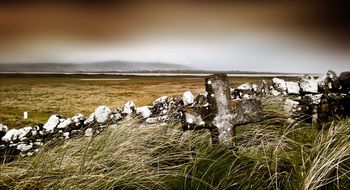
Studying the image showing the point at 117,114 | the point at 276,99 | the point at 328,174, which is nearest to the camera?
the point at 328,174

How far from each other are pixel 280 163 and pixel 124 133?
1.92 m

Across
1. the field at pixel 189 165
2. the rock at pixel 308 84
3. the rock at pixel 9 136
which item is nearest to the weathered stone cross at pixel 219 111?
the field at pixel 189 165

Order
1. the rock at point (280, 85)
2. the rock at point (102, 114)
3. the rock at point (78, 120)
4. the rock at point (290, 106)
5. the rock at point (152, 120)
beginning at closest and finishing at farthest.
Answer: the rock at point (290, 106) < the rock at point (152, 120) < the rock at point (102, 114) < the rock at point (78, 120) < the rock at point (280, 85)

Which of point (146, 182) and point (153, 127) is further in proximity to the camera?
point (153, 127)

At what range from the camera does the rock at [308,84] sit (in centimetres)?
891

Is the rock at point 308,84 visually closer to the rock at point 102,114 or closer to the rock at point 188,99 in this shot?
the rock at point 188,99

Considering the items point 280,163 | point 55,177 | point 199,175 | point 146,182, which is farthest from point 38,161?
point 280,163

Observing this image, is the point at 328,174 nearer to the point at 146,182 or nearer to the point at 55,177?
the point at 146,182

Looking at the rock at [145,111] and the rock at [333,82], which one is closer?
the rock at [333,82]

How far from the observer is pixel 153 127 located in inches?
243

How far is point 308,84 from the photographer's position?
903 centimetres

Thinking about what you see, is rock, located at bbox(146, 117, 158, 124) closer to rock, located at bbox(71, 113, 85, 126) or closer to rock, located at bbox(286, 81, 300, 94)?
rock, located at bbox(71, 113, 85, 126)

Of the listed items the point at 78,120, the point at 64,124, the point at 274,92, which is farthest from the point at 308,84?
the point at 64,124

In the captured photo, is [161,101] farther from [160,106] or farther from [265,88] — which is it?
[265,88]
